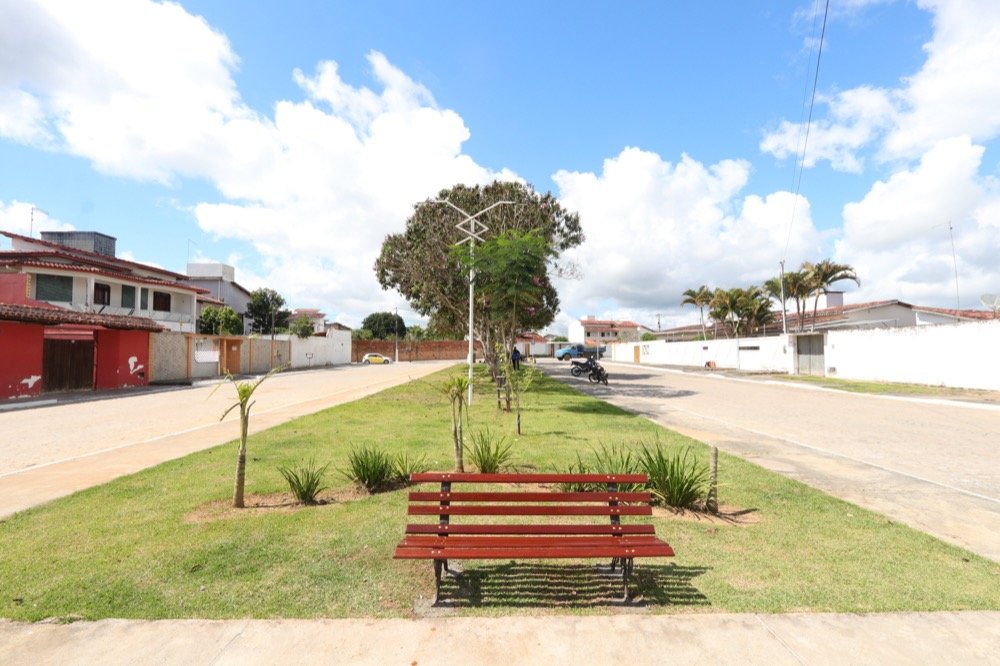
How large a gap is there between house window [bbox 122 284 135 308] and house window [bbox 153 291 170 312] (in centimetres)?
195

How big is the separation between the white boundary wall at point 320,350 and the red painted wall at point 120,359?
18.5 meters

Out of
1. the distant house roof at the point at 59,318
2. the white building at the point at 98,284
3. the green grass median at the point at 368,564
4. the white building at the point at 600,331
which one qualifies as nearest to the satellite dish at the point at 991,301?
the green grass median at the point at 368,564

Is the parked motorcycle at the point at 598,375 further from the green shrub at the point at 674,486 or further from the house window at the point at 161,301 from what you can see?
the house window at the point at 161,301

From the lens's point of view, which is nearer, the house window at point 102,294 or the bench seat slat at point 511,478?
the bench seat slat at point 511,478

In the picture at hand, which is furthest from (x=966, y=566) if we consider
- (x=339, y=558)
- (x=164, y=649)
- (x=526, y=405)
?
(x=526, y=405)

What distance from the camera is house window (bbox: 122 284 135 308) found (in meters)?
32.8

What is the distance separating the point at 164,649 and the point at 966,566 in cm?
572

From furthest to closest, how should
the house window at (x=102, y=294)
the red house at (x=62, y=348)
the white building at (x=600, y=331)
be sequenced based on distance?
the white building at (x=600, y=331), the house window at (x=102, y=294), the red house at (x=62, y=348)

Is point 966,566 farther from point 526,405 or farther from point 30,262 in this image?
point 30,262

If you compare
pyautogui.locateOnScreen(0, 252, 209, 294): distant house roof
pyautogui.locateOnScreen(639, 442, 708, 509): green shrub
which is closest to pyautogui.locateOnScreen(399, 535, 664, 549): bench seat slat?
pyautogui.locateOnScreen(639, 442, 708, 509): green shrub

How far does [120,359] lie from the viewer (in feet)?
72.2

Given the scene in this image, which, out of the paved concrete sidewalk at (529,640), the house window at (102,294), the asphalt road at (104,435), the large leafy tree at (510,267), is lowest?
the paved concrete sidewalk at (529,640)

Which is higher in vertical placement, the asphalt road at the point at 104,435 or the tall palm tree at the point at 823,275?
the tall palm tree at the point at 823,275

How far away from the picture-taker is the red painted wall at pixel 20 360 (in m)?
16.9
